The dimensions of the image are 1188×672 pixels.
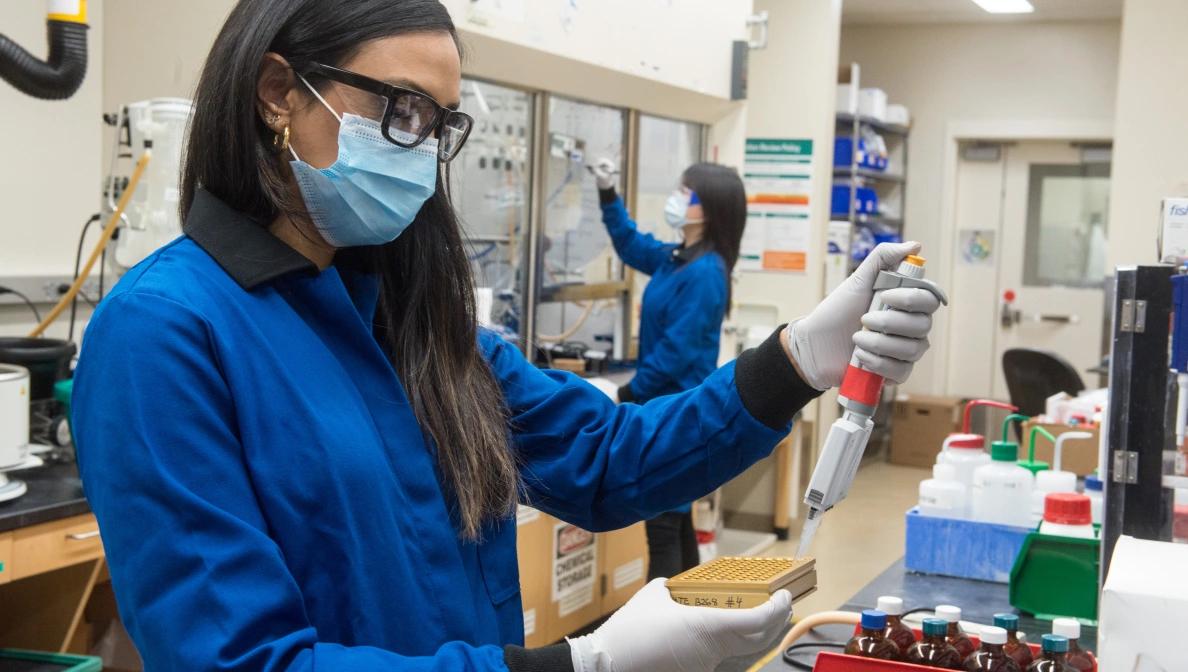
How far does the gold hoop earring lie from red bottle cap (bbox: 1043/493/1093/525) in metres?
1.51

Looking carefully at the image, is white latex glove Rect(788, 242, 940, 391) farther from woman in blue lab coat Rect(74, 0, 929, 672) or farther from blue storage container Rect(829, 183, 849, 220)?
blue storage container Rect(829, 183, 849, 220)

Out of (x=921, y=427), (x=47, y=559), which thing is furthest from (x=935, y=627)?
(x=921, y=427)

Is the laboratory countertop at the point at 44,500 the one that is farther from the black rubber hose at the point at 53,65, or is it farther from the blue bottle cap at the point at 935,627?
the blue bottle cap at the point at 935,627

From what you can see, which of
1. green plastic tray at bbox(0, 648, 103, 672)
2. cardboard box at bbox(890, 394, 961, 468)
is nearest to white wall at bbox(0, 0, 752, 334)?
green plastic tray at bbox(0, 648, 103, 672)

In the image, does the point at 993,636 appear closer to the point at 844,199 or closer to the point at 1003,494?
the point at 1003,494

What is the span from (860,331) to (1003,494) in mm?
1198

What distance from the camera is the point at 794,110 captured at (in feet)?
17.9

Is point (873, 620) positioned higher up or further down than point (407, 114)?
further down

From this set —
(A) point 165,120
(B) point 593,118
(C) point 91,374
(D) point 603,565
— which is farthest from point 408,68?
(B) point 593,118

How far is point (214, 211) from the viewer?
41.9 inches

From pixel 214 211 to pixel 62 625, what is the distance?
65.0 inches

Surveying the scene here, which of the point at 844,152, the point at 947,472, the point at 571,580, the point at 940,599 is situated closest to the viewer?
the point at 940,599

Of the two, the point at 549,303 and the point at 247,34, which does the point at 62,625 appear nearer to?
the point at 247,34

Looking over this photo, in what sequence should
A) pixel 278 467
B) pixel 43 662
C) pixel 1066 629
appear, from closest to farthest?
pixel 278 467, pixel 1066 629, pixel 43 662
